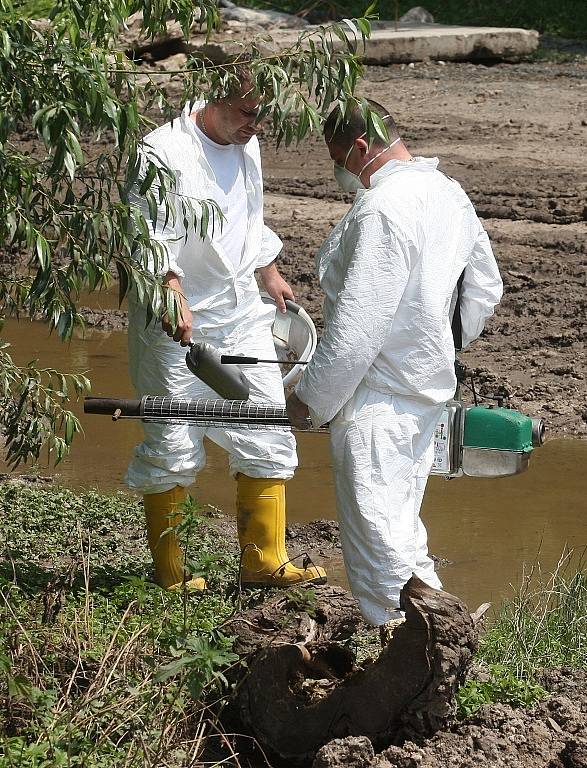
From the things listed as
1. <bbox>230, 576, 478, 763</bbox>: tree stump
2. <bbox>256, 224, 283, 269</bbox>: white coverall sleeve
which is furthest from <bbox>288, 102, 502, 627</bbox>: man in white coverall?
<bbox>256, 224, 283, 269</bbox>: white coverall sleeve

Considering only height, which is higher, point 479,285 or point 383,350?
point 479,285

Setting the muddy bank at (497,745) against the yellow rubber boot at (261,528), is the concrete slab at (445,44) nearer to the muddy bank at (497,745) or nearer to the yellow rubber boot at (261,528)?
the yellow rubber boot at (261,528)

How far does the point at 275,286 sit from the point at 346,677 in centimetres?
222

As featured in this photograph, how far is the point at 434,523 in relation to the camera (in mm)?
6238

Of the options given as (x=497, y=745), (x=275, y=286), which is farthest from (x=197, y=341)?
(x=497, y=745)

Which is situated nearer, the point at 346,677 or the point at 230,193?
the point at 346,677

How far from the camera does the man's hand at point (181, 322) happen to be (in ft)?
15.2

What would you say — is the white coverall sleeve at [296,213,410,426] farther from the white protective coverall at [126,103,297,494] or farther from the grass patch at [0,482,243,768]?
the white protective coverall at [126,103,297,494]

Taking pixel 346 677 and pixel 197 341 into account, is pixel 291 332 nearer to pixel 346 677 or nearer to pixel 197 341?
pixel 197 341

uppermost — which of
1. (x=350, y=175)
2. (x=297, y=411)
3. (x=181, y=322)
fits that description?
(x=350, y=175)

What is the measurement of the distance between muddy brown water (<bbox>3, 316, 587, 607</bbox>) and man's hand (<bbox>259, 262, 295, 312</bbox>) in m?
1.19

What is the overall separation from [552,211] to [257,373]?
A: 6.74m

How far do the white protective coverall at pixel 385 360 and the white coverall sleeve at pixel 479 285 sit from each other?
208mm

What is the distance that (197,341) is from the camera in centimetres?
512
